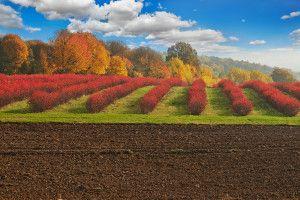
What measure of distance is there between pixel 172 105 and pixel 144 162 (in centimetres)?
1426

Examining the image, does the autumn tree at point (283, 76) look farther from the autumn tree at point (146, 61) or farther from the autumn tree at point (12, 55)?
the autumn tree at point (12, 55)

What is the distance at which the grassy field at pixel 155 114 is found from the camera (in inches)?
811

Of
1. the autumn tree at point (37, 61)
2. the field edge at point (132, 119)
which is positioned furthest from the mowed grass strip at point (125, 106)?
the autumn tree at point (37, 61)

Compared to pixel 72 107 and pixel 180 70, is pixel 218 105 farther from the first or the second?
pixel 180 70

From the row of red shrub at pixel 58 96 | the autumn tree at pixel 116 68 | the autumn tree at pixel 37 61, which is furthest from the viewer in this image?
the autumn tree at pixel 116 68

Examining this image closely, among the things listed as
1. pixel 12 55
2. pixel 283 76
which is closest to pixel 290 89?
pixel 12 55

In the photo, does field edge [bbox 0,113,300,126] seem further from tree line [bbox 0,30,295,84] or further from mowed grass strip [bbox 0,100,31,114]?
tree line [bbox 0,30,295,84]

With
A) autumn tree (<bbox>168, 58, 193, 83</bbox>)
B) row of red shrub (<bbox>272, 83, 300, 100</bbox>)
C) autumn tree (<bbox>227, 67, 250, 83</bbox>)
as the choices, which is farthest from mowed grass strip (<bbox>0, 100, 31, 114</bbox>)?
autumn tree (<bbox>227, 67, 250, 83</bbox>)

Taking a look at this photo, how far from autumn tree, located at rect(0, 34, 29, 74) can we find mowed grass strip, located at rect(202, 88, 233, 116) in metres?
41.0

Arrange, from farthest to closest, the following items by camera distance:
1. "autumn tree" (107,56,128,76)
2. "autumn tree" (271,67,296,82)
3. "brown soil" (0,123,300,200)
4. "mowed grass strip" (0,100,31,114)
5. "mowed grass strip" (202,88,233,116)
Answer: "autumn tree" (271,67,296,82), "autumn tree" (107,56,128,76), "mowed grass strip" (202,88,233,116), "mowed grass strip" (0,100,31,114), "brown soil" (0,123,300,200)

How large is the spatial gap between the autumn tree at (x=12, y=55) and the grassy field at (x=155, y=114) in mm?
39309

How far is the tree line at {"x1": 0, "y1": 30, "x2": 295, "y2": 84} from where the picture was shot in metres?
54.7

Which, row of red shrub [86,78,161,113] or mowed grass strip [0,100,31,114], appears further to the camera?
row of red shrub [86,78,161,113]

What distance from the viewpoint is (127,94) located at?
105 ft
